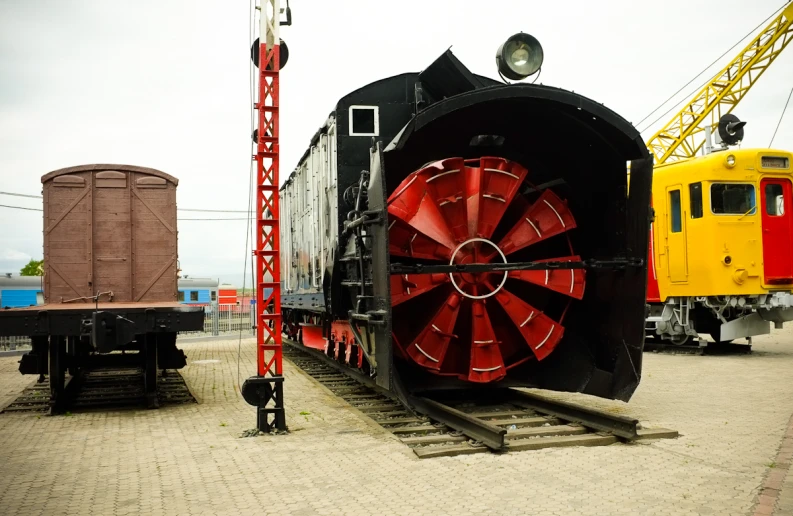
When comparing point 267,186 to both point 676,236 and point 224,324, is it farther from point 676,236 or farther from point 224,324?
point 224,324

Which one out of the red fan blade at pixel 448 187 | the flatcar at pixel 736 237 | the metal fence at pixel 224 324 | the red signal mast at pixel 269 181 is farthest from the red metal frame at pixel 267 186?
the metal fence at pixel 224 324

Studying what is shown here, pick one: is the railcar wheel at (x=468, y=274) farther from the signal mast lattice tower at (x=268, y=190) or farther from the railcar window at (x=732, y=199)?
the railcar window at (x=732, y=199)

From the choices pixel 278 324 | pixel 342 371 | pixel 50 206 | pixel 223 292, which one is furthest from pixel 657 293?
pixel 223 292

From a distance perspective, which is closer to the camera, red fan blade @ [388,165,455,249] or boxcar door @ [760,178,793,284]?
red fan blade @ [388,165,455,249]

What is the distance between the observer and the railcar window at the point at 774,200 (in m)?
15.7

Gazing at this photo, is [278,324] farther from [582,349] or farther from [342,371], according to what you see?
[342,371]

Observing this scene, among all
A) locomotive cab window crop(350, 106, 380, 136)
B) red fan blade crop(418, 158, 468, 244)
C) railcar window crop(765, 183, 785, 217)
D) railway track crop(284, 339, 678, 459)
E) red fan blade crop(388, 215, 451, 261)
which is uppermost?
locomotive cab window crop(350, 106, 380, 136)

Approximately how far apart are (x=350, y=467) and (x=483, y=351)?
282cm

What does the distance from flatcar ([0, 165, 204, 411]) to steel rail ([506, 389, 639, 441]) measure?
5.03 meters

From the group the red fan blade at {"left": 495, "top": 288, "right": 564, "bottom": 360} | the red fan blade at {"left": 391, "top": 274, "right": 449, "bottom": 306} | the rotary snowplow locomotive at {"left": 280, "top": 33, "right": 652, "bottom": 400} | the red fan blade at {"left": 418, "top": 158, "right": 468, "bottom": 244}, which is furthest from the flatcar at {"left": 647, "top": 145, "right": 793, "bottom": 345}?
the red fan blade at {"left": 391, "top": 274, "right": 449, "bottom": 306}

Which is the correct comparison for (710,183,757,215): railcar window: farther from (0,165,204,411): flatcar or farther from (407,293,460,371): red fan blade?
(0,165,204,411): flatcar

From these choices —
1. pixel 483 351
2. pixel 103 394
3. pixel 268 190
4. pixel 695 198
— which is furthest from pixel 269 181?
pixel 695 198

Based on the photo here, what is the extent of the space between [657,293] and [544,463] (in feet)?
38.4

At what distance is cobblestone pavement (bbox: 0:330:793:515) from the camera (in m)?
5.27
